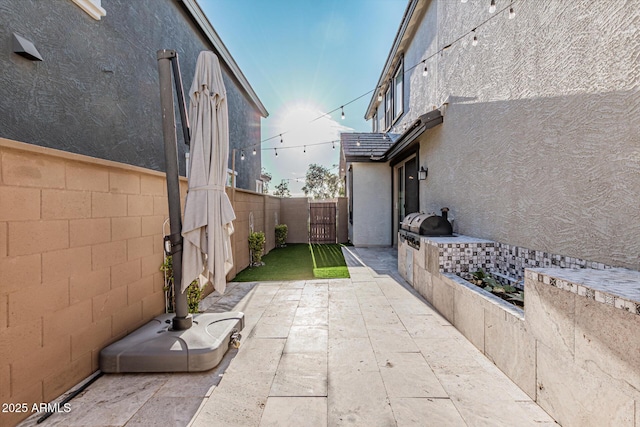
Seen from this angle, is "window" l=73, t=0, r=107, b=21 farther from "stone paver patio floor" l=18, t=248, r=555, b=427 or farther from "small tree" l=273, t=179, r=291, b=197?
"small tree" l=273, t=179, r=291, b=197

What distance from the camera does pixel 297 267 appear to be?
6.84 meters

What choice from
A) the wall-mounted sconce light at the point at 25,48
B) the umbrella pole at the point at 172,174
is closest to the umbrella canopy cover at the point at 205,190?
the umbrella pole at the point at 172,174

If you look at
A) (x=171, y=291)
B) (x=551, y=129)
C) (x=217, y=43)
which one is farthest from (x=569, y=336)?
(x=217, y=43)

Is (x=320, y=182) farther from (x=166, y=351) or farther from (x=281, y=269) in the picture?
(x=166, y=351)

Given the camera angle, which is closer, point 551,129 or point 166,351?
point 166,351

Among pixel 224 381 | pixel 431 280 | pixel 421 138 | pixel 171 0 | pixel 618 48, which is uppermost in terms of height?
pixel 171 0

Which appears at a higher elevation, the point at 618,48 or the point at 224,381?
the point at 618,48

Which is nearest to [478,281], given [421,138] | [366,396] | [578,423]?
[578,423]

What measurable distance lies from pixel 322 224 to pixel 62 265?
10.1 m

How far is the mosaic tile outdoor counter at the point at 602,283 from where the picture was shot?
5.01 feet

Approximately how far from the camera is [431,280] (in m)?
4.12

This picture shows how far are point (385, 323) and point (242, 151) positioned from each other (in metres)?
9.40

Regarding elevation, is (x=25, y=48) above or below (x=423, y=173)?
above

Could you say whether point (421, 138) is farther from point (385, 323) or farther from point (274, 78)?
point (274, 78)
